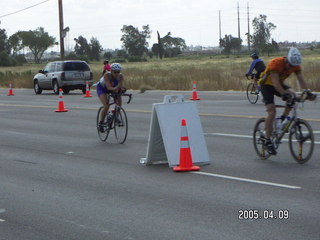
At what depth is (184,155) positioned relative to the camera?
33.3ft

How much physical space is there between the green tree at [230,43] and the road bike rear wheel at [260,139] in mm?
139662

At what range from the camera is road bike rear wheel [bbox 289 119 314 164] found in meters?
9.98

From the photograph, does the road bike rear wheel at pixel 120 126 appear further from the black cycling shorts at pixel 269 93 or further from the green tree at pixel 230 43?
the green tree at pixel 230 43

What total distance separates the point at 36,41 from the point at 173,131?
159 m

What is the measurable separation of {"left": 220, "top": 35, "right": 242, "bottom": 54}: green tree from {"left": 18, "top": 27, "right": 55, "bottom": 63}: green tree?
4511 cm

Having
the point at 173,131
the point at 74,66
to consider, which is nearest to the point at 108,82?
the point at 173,131

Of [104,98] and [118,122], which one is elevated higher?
[104,98]

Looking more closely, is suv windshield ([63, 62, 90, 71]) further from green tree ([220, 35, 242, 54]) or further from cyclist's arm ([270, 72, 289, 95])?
green tree ([220, 35, 242, 54])

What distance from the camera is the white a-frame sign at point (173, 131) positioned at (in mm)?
10562

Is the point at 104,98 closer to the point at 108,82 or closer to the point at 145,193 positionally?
the point at 108,82

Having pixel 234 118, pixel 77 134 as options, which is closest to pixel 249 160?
pixel 77 134

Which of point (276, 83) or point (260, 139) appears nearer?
point (276, 83)

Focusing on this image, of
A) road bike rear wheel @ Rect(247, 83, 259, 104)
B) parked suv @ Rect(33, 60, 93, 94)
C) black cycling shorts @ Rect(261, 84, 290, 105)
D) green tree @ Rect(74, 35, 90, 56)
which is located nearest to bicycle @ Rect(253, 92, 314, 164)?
black cycling shorts @ Rect(261, 84, 290, 105)

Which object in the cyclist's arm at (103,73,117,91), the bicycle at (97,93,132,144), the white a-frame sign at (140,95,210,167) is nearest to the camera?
the white a-frame sign at (140,95,210,167)
